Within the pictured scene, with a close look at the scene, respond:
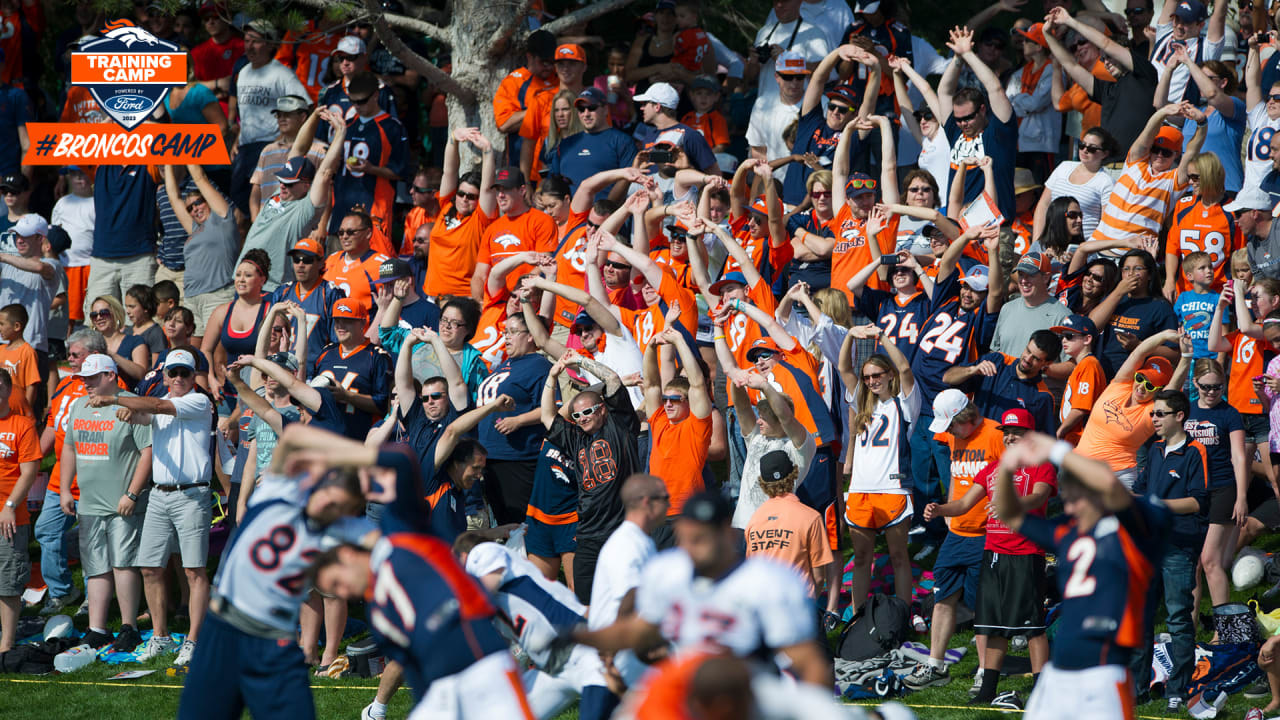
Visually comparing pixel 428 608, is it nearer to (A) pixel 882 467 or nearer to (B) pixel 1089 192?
(A) pixel 882 467

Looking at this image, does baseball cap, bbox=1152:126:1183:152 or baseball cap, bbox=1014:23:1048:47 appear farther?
baseball cap, bbox=1014:23:1048:47

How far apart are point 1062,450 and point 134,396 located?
285 inches

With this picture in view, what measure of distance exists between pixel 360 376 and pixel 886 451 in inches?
160

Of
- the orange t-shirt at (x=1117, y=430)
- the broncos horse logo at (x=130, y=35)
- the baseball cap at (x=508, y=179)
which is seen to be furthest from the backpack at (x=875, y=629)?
the broncos horse logo at (x=130, y=35)

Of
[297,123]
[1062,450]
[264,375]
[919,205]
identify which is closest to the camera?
[1062,450]

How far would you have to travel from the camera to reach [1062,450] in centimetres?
630

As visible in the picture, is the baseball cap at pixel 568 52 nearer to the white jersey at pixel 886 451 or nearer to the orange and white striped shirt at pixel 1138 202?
the orange and white striped shirt at pixel 1138 202

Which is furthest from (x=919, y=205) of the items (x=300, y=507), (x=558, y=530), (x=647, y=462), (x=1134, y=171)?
(x=300, y=507)

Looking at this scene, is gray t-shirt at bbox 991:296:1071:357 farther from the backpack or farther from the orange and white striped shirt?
the backpack

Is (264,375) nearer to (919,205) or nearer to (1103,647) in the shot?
(919,205)

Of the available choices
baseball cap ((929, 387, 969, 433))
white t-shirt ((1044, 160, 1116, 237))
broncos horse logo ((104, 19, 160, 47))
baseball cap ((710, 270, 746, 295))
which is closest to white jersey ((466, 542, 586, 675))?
baseball cap ((929, 387, 969, 433))

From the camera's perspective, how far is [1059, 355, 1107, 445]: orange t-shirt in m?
10.6

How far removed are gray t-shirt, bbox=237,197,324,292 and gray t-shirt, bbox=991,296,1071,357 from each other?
21.4 feet

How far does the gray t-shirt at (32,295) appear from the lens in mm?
14016
